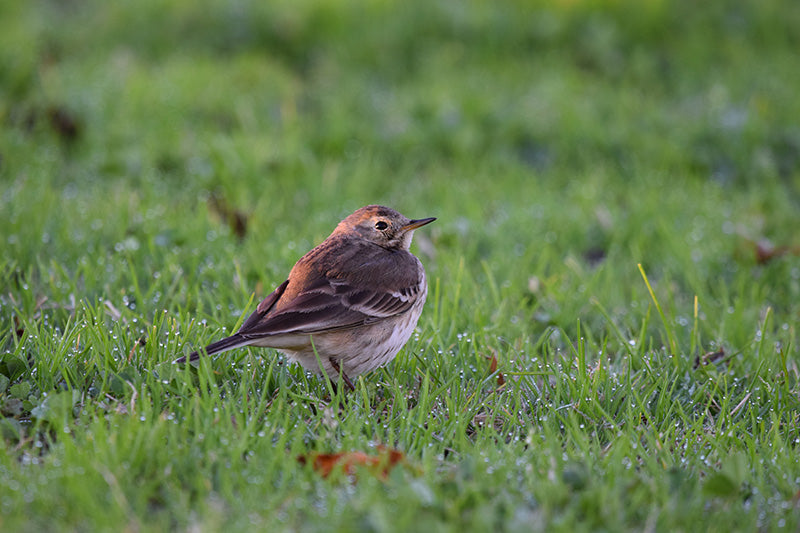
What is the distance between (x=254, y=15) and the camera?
10078 millimetres

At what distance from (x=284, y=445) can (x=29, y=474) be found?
3.01 feet

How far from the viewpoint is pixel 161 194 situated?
6.55 metres

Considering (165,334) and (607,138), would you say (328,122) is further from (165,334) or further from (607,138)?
(165,334)

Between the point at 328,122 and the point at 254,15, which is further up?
the point at 254,15

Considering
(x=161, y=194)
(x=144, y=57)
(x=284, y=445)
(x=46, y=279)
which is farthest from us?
(x=144, y=57)

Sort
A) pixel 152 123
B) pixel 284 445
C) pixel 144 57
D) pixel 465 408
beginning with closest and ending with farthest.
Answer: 1. pixel 284 445
2. pixel 465 408
3. pixel 152 123
4. pixel 144 57

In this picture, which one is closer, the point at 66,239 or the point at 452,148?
the point at 66,239

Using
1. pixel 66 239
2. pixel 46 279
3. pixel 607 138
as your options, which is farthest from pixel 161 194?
pixel 607 138

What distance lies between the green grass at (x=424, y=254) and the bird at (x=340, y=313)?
0.17m

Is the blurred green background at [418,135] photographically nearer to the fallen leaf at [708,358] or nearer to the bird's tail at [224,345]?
the fallen leaf at [708,358]

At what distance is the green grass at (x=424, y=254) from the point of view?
3.17m

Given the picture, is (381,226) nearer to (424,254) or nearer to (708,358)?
(424,254)

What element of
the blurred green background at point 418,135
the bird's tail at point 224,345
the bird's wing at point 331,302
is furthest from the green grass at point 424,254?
the bird's wing at point 331,302

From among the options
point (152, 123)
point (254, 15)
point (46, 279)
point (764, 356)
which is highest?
point (254, 15)
